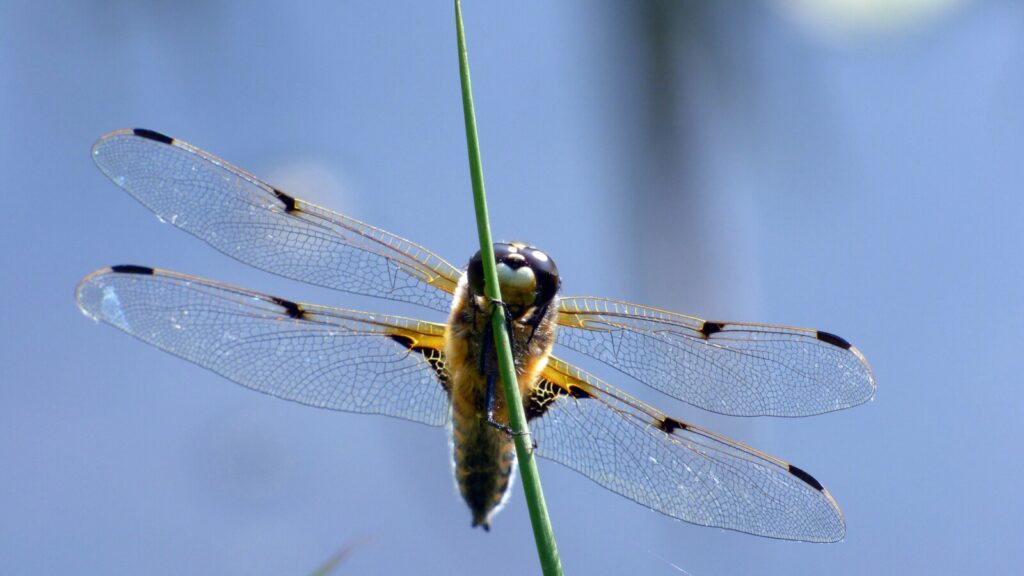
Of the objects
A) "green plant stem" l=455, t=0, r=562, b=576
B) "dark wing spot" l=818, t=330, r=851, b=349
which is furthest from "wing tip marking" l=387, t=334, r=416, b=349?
"green plant stem" l=455, t=0, r=562, b=576

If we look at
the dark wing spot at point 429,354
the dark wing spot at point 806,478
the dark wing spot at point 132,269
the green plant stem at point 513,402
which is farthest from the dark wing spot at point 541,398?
the green plant stem at point 513,402

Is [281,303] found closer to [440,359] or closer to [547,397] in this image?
[440,359]

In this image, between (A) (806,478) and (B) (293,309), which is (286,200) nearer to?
(B) (293,309)

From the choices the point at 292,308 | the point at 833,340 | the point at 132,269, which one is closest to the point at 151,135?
the point at 132,269

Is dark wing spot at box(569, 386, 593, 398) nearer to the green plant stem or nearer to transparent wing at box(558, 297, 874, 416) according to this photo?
transparent wing at box(558, 297, 874, 416)

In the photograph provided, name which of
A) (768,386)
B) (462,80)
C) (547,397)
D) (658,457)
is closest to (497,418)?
(547,397)

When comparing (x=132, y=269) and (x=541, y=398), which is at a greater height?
(x=541, y=398)

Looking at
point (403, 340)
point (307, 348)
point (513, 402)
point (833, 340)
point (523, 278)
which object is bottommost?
point (307, 348)
